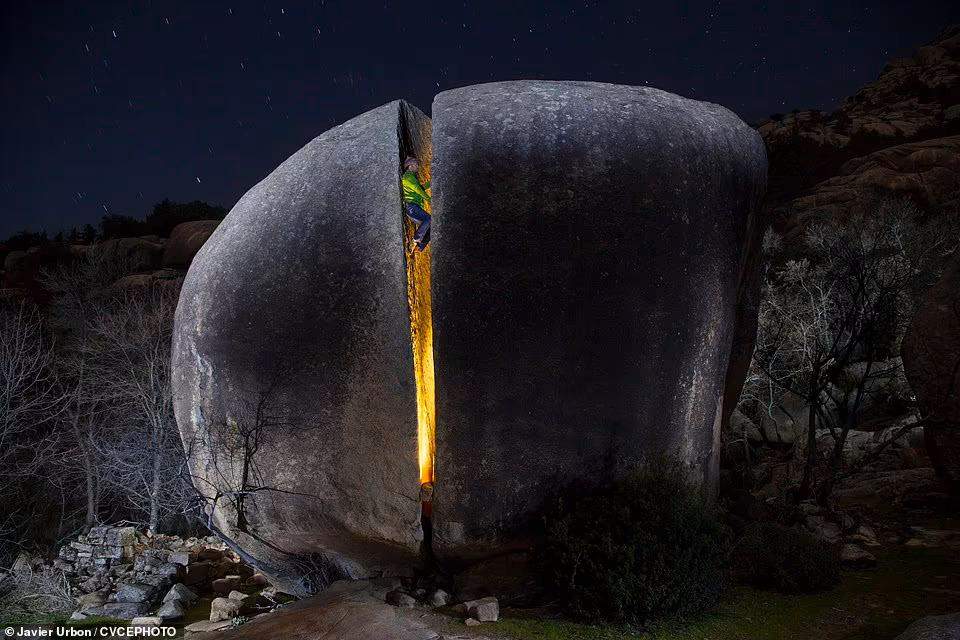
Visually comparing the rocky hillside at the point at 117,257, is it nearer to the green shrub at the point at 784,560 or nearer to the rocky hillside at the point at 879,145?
the green shrub at the point at 784,560

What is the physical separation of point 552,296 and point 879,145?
43559 millimetres

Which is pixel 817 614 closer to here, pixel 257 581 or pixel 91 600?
pixel 257 581

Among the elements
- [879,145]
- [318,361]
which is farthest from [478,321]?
[879,145]

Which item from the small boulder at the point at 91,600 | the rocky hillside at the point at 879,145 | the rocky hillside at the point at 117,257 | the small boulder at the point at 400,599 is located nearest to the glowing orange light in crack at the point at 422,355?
the small boulder at the point at 400,599

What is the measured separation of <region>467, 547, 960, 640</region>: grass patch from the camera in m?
4.98

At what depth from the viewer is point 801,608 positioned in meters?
5.49

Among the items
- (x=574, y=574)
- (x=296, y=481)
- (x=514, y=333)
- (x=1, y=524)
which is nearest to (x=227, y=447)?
(x=296, y=481)

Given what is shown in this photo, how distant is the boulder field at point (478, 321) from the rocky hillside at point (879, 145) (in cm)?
2767

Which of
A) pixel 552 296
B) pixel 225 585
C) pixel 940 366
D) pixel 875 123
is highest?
pixel 875 123

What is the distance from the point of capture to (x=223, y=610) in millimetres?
7312

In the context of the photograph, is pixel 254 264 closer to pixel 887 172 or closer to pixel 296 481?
pixel 296 481

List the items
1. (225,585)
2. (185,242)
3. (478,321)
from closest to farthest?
(478,321) → (225,585) → (185,242)

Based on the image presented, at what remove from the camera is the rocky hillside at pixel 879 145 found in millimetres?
29953

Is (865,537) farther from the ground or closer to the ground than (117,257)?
closer to the ground
